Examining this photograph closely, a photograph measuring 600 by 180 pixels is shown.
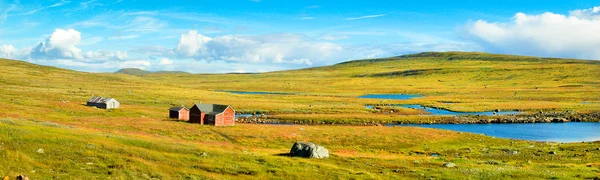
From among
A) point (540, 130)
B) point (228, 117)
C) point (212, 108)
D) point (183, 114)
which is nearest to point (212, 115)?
point (212, 108)

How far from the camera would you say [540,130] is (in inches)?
3455

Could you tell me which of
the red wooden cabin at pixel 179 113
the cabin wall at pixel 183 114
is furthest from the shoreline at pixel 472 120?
the red wooden cabin at pixel 179 113

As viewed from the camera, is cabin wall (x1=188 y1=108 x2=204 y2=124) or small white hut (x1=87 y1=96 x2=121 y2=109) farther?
small white hut (x1=87 y1=96 x2=121 y2=109)

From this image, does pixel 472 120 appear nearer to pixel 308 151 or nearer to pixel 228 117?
pixel 228 117

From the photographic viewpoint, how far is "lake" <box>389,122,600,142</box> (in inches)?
3098

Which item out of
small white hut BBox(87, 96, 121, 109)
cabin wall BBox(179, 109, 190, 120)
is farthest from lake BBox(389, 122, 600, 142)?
small white hut BBox(87, 96, 121, 109)

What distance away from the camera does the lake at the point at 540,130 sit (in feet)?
258

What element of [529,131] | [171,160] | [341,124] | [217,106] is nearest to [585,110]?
[529,131]

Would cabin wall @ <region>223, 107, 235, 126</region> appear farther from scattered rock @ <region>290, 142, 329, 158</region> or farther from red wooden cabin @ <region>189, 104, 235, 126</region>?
scattered rock @ <region>290, 142, 329, 158</region>

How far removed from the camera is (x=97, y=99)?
10788cm

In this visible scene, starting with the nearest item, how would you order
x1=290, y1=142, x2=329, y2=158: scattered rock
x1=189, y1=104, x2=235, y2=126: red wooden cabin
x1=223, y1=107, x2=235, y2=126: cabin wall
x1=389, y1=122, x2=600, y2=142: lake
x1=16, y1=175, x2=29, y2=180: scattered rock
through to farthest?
Answer: x1=16, y1=175, x2=29, y2=180: scattered rock < x1=290, y1=142, x2=329, y2=158: scattered rock < x1=389, y1=122, x2=600, y2=142: lake < x1=189, y1=104, x2=235, y2=126: red wooden cabin < x1=223, y1=107, x2=235, y2=126: cabin wall

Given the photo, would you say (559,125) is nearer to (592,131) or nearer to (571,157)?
(592,131)

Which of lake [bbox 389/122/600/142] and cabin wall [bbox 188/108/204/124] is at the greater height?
cabin wall [bbox 188/108/204/124]

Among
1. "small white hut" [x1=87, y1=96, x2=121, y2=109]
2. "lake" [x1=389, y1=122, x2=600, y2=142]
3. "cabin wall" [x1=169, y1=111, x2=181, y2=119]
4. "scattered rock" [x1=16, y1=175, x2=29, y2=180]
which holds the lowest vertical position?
"lake" [x1=389, y1=122, x2=600, y2=142]
